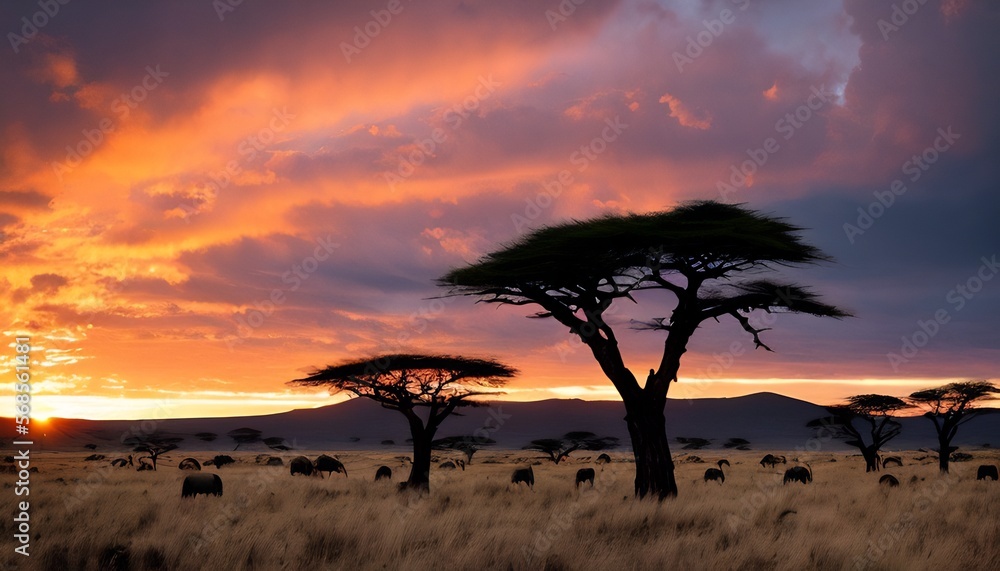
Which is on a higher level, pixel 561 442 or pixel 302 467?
pixel 302 467

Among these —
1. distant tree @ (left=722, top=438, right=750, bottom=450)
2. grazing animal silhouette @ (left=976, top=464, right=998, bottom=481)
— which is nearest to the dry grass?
grazing animal silhouette @ (left=976, top=464, right=998, bottom=481)

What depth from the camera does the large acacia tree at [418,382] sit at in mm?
27031

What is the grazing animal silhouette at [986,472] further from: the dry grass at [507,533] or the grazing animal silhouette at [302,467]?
the grazing animal silhouette at [302,467]

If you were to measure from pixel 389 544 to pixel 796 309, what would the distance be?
15367 millimetres

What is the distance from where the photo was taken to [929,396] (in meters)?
43.3

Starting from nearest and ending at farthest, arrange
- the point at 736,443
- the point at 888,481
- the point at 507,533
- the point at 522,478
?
the point at 507,533 < the point at 522,478 < the point at 888,481 < the point at 736,443

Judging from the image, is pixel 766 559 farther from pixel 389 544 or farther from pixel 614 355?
pixel 614 355

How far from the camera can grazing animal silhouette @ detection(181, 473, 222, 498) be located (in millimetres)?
19062

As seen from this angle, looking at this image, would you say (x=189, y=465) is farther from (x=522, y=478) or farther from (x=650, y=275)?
(x=650, y=275)

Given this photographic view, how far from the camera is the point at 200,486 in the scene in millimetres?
19344

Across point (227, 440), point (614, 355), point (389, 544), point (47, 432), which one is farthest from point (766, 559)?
point (47, 432)

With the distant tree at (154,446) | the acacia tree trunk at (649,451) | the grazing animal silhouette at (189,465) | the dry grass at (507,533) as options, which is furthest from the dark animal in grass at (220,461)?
the acacia tree trunk at (649,451)

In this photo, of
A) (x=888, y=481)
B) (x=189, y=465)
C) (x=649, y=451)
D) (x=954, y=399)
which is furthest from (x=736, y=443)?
(x=649, y=451)

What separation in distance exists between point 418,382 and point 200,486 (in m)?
10.1
